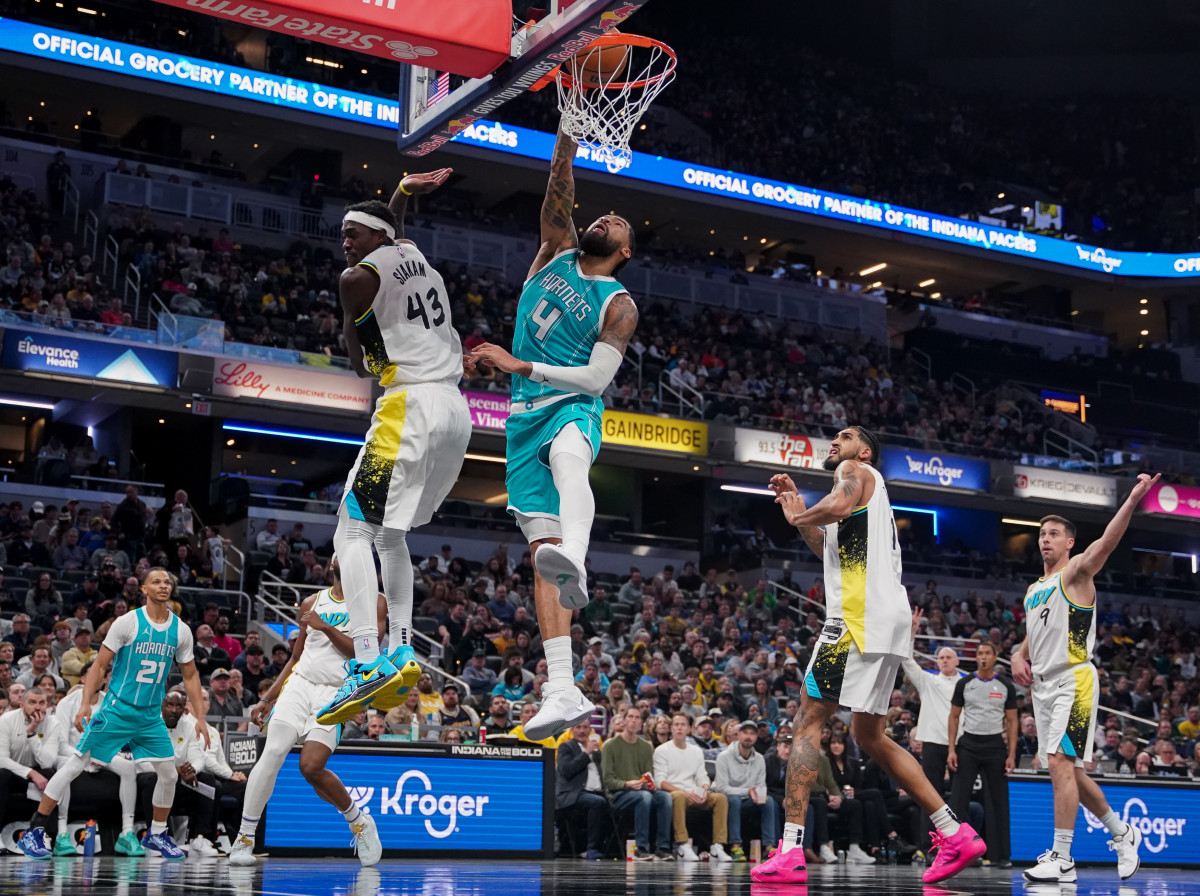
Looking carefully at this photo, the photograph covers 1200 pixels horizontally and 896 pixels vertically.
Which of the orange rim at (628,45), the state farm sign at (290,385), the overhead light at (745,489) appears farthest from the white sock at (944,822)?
the overhead light at (745,489)

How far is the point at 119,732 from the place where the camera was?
33.7 feet

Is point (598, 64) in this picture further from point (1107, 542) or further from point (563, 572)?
point (1107, 542)

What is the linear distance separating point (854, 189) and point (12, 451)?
24.2 metres

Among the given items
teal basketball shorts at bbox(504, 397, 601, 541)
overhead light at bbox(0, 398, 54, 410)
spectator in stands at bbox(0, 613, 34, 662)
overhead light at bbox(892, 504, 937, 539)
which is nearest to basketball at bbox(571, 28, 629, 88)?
teal basketball shorts at bbox(504, 397, 601, 541)

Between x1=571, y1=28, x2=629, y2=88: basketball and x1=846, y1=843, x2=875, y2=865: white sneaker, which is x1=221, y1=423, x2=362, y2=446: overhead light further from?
x1=571, y1=28, x2=629, y2=88: basketball

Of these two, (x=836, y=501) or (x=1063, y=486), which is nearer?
(x=836, y=501)

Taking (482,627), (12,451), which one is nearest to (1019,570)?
(482,627)

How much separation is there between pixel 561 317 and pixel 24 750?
301 inches

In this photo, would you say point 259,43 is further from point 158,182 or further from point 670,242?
point 670,242

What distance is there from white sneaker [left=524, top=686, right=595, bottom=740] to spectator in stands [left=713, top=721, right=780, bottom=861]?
352 inches

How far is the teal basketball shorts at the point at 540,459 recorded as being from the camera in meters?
6.66

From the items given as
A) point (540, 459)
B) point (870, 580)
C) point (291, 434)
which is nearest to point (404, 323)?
point (540, 459)

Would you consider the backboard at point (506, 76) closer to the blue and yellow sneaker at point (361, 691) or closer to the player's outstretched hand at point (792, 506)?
the player's outstretched hand at point (792, 506)

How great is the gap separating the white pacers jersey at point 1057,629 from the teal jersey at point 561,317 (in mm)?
4176
